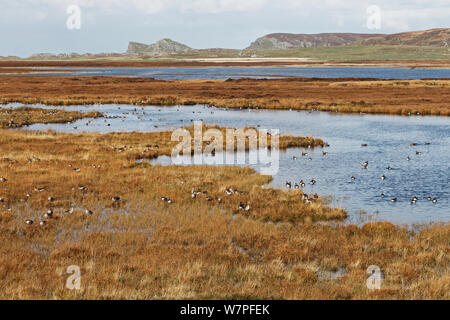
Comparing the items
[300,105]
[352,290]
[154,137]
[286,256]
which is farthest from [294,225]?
[300,105]

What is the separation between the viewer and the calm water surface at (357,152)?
21.5 m

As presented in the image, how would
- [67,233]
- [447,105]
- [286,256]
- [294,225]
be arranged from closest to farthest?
[286,256]
[67,233]
[294,225]
[447,105]

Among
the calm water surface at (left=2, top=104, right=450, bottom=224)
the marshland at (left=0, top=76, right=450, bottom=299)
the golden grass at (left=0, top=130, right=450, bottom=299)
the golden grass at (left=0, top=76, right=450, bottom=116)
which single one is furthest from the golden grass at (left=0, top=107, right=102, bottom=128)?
the golden grass at (left=0, top=130, right=450, bottom=299)

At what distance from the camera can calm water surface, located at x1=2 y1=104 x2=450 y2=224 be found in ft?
70.6

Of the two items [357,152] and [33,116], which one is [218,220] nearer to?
[357,152]

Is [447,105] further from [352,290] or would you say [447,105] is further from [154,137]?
[352,290]

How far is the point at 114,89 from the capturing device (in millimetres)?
93312

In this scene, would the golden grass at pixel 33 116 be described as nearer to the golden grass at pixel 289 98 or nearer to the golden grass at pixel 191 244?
the golden grass at pixel 289 98

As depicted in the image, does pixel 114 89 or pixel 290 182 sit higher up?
pixel 114 89

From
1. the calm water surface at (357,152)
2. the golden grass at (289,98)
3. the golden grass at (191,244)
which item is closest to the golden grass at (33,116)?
the calm water surface at (357,152)

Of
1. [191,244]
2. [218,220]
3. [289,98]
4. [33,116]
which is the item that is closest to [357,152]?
[218,220]

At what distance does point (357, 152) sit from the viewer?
34.3 metres

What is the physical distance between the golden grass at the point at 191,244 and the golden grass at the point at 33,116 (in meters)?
23.3
